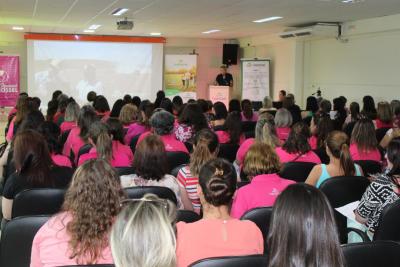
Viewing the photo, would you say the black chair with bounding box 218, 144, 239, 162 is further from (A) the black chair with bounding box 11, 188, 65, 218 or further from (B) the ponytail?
(A) the black chair with bounding box 11, 188, 65, 218

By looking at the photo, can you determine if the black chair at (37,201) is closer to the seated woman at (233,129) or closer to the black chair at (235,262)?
the black chair at (235,262)

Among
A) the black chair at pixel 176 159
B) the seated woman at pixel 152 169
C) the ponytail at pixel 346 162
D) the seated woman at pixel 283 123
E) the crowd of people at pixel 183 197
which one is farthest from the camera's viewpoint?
the seated woman at pixel 283 123

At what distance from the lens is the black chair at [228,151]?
5754 mm

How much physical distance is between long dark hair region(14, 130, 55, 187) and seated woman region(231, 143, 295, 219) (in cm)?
139

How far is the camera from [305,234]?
1.59 meters

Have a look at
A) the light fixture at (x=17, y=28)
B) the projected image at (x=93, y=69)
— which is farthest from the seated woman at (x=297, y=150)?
the projected image at (x=93, y=69)

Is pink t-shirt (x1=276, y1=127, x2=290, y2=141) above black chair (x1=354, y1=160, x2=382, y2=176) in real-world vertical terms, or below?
above

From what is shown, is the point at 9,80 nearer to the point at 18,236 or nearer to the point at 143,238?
the point at 18,236

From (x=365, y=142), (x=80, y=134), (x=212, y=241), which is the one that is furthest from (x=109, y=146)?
(x=365, y=142)

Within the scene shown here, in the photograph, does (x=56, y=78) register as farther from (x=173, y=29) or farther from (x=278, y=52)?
(x=278, y=52)

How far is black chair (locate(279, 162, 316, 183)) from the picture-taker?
4285mm

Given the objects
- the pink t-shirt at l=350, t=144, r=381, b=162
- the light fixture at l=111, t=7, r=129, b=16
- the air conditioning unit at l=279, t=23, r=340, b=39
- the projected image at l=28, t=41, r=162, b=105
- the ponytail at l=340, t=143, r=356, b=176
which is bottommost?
the pink t-shirt at l=350, t=144, r=381, b=162

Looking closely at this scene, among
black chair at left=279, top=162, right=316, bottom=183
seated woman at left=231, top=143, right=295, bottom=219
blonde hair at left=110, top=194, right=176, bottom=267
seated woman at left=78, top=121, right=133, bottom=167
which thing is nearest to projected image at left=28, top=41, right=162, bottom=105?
seated woman at left=78, top=121, right=133, bottom=167

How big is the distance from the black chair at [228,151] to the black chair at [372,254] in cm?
376
